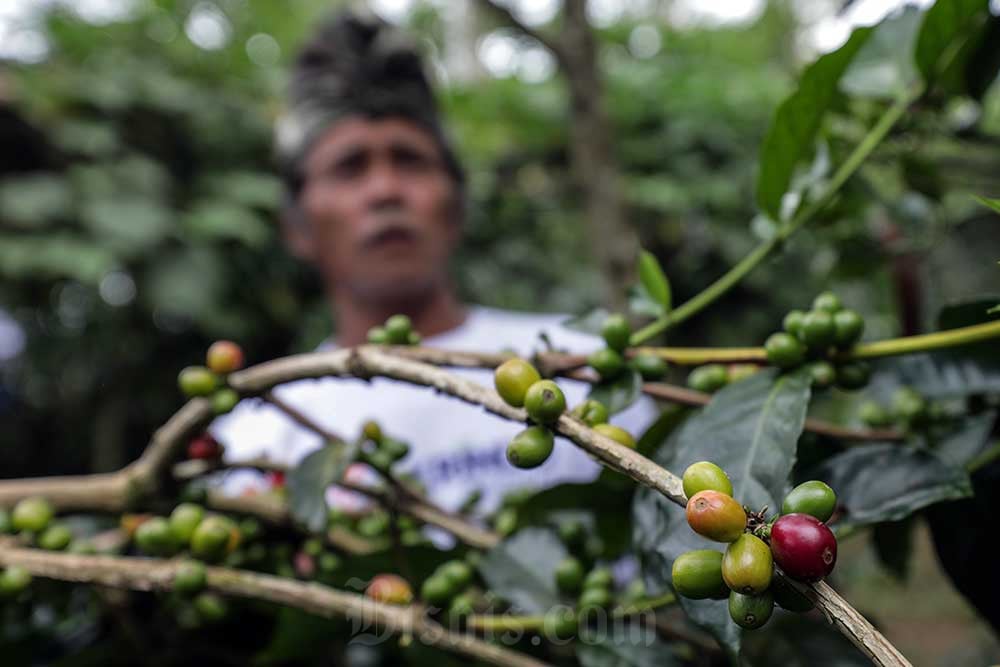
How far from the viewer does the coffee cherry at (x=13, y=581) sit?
1.86 feet

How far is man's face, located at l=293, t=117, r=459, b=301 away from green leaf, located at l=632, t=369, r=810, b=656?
1.43 meters

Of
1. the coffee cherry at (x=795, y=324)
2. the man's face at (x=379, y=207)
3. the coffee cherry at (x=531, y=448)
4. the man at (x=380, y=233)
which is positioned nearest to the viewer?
the coffee cherry at (x=531, y=448)

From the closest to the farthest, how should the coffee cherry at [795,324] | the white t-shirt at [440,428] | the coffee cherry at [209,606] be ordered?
1. the coffee cherry at [795,324]
2. the coffee cherry at [209,606]
3. the white t-shirt at [440,428]

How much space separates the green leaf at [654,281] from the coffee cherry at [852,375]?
0.13 m

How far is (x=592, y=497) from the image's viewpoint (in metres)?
0.57

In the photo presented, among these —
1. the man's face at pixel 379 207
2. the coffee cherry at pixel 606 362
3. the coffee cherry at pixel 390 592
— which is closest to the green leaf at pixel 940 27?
the coffee cherry at pixel 606 362

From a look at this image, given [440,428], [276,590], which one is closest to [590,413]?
[276,590]

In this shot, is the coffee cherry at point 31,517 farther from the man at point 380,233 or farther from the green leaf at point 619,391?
the man at point 380,233

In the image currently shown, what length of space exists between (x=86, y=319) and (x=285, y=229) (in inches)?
70.9

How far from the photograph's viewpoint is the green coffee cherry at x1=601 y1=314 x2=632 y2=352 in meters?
0.50

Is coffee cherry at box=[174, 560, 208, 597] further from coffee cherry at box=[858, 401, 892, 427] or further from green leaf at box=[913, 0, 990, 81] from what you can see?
green leaf at box=[913, 0, 990, 81]

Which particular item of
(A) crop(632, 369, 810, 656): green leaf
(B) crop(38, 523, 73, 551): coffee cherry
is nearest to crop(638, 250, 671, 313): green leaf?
(A) crop(632, 369, 810, 656): green leaf

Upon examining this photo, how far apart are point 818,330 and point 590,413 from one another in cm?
15

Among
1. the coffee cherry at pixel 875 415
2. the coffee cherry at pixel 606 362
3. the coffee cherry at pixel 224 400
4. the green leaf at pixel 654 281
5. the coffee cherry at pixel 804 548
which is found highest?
the green leaf at pixel 654 281
